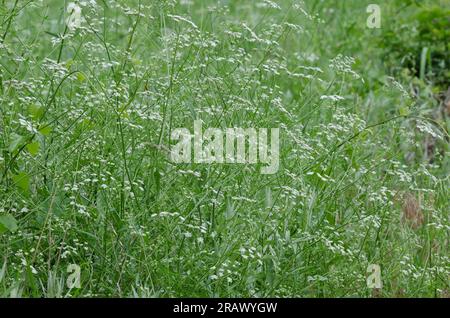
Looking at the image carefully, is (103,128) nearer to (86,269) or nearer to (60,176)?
(60,176)

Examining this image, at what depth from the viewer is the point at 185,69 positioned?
4418 mm

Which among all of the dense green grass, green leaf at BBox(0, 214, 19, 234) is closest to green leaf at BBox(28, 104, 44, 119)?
the dense green grass

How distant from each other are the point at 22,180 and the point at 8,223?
220mm

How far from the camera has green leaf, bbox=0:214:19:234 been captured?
11.7ft

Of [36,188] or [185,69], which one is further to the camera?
[185,69]

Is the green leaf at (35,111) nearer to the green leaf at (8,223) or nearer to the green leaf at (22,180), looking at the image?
the green leaf at (22,180)

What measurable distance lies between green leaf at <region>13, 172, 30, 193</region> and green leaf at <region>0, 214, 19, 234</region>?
0.58 ft

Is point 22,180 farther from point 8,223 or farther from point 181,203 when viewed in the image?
point 181,203

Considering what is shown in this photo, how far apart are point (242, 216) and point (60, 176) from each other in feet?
2.37

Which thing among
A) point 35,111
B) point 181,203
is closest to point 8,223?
point 35,111

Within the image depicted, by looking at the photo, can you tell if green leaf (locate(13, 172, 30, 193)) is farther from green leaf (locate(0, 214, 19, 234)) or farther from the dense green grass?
green leaf (locate(0, 214, 19, 234))

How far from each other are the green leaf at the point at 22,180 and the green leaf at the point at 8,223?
0.18m

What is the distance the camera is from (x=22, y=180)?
3.73 m
